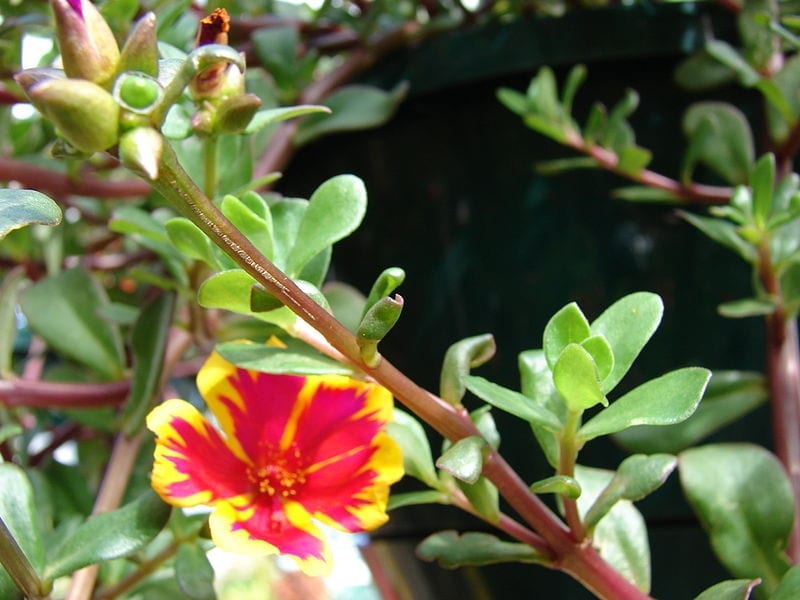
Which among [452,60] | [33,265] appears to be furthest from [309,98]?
[33,265]

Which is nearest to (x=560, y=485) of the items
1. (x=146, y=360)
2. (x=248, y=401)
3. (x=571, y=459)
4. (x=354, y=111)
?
(x=571, y=459)

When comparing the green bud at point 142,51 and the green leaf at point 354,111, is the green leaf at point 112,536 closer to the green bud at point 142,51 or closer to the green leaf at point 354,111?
the green bud at point 142,51

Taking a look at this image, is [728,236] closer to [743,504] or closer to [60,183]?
[743,504]

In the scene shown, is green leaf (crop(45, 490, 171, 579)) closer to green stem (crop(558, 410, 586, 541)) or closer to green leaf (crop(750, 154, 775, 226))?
green stem (crop(558, 410, 586, 541))

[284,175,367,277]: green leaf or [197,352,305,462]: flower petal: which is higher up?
[284,175,367,277]: green leaf

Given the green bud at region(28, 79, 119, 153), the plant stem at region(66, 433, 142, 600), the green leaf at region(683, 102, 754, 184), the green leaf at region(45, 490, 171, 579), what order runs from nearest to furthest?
the green bud at region(28, 79, 119, 153) → the green leaf at region(45, 490, 171, 579) → the plant stem at region(66, 433, 142, 600) → the green leaf at region(683, 102, 754, 184)

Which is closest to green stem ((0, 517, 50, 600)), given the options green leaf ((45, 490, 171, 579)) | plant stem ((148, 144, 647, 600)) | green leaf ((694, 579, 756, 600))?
green leaf ((45, 490, 171, 579))

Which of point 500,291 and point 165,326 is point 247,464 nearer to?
point 165,326
